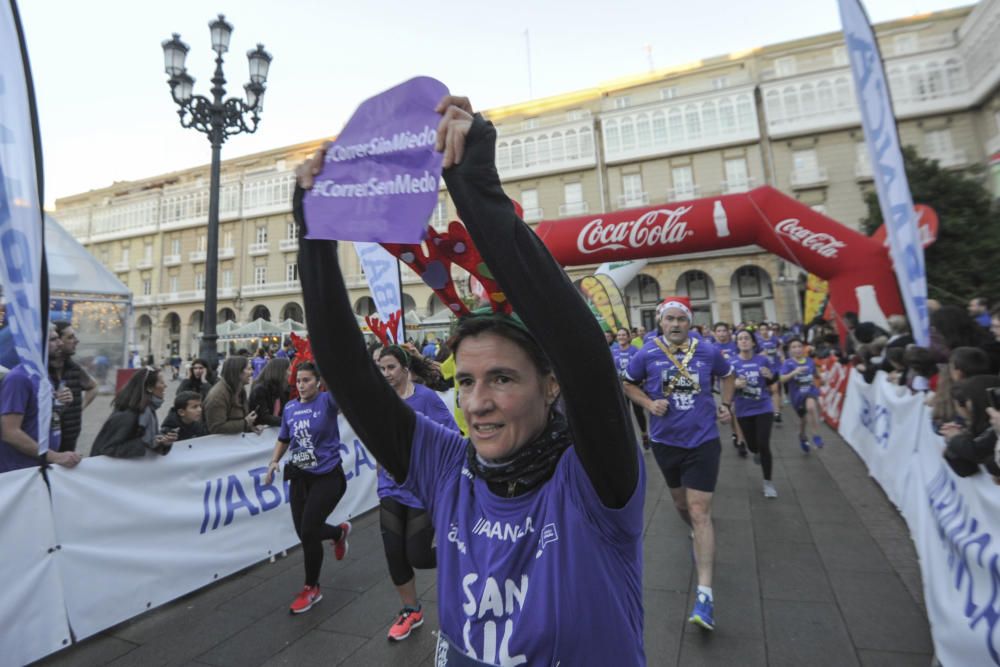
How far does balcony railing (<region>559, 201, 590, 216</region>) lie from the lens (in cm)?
3145

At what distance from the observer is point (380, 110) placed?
3.36 feet

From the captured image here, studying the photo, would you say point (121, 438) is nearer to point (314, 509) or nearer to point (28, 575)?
point (28, 575)

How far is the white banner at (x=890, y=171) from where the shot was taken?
408 centimetres

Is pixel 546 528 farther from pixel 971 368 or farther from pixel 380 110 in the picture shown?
pixel 971 368

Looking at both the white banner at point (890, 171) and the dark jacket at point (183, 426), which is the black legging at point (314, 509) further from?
the white banner at point (890, 171)

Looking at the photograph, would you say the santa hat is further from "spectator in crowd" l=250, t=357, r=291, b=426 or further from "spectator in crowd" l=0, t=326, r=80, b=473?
"spectator in crowd" l=0, t=326, r=80, b=473

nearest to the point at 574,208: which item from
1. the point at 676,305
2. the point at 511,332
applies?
the point at 676,305

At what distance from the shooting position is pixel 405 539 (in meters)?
3.20

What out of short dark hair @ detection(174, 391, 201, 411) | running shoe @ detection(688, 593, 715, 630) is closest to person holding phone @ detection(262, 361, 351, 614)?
short dark hair @ detection(174, 391, 201, 411)

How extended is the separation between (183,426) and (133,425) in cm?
70

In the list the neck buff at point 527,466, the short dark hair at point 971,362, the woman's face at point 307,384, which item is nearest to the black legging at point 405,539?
the woman's face at point 307,384

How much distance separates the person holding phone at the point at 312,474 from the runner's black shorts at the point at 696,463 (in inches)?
96.5

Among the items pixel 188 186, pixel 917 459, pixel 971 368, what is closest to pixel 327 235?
pixel 971 368

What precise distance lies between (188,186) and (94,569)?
4704cm
